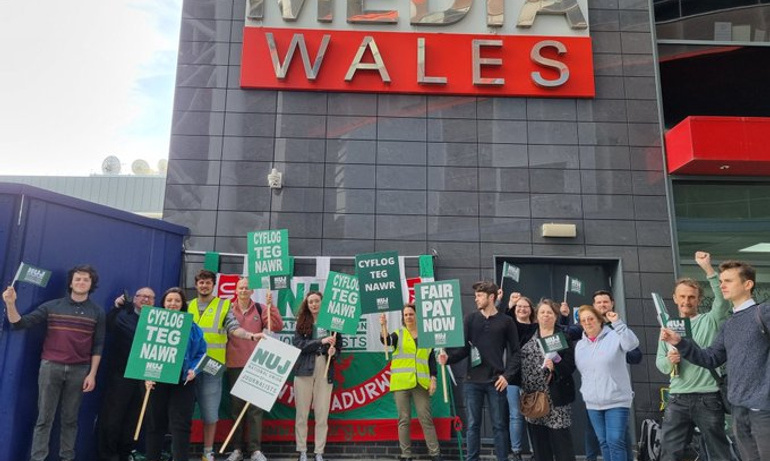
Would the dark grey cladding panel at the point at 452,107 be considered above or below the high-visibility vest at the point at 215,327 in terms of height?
above

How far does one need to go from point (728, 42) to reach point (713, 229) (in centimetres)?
307

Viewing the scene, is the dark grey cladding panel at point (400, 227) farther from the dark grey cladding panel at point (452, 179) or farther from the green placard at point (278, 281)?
the green placard at point (278, 281)

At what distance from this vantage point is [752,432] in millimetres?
3631

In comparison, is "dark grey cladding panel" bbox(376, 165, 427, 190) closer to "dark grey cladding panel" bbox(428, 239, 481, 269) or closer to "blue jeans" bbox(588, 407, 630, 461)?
"dark grey cladding panel" bbox(428, 239, 481, 269)

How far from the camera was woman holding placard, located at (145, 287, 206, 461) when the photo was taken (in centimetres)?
550

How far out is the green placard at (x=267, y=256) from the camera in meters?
6.68

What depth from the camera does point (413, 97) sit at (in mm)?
8414

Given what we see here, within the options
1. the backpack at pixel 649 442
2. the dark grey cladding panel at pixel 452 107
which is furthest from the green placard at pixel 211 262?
the backpack at pixel 649 442

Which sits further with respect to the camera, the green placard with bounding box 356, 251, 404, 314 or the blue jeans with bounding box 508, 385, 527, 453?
the green placard with bounding box 356, 251, 404, 314

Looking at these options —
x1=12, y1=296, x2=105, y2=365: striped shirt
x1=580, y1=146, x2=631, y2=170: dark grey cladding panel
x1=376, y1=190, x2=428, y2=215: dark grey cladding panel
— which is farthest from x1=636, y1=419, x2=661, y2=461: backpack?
x1=12, y1=296, x2=105, y2=365: striped shirt

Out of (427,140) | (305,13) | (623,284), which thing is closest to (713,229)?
(623,284)

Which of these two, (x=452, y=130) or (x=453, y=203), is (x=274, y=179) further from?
(x=452, y=130)

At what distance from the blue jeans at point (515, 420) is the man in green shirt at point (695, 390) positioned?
160cm

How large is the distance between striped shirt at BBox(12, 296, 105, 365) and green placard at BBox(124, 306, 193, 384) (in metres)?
0.54
